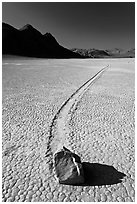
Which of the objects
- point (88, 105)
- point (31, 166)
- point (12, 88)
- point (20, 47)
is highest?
point (20, 47)

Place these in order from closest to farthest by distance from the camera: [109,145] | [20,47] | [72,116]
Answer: [109,145], [72,116], [20,47]

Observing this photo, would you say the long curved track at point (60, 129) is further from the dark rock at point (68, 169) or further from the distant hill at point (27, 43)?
the distant hill at point (27, 43)

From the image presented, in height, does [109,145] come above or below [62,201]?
above

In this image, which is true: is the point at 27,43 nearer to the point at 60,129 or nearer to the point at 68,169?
the point at 60,129

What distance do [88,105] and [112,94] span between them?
8.55 feet


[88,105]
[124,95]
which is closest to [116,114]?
[88,105]

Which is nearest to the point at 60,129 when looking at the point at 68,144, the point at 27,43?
the point at 68,144

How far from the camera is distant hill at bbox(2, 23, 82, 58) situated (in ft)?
273

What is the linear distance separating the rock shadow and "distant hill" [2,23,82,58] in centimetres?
7957

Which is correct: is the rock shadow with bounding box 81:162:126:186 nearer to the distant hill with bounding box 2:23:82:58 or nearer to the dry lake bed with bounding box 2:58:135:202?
the dry lake bed with bounding box 2:58:135:202

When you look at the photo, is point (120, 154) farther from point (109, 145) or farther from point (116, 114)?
point (116, 114)

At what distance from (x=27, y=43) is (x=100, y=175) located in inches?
3865

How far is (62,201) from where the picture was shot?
11.2 feet

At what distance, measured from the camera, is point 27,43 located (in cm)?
9425
